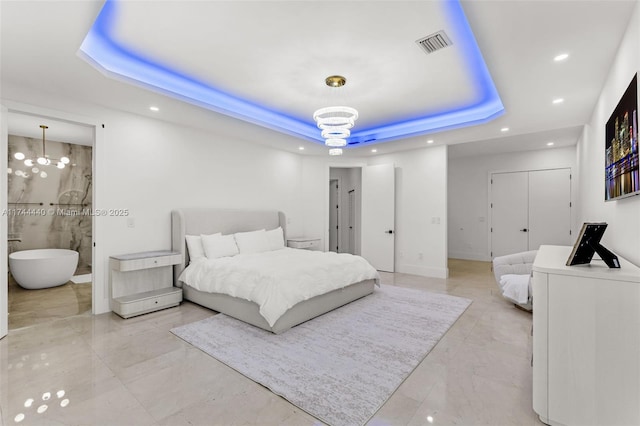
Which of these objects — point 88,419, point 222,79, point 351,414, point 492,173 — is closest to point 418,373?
point 351,414

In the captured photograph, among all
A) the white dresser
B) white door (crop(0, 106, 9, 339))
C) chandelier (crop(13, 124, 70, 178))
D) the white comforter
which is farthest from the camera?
chandelier (crop(13, 124, 70, 178))

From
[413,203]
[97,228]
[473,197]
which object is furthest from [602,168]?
[97,228]

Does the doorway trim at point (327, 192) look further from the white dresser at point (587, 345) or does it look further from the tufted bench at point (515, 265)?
the white dresser at point (587, 345)

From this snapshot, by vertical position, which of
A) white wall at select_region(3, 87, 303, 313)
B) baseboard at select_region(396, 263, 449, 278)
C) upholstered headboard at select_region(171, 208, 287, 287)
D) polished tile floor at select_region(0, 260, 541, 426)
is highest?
white wall at select_region(3, 87, 303, 313)

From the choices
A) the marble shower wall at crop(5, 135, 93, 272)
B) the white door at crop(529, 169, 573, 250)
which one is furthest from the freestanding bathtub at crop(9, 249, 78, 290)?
the white door at crop(529, 169, 573, 250)

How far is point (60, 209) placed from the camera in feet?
19.0

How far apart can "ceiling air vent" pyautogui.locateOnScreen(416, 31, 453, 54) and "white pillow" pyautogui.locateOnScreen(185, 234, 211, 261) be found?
3.58 metres

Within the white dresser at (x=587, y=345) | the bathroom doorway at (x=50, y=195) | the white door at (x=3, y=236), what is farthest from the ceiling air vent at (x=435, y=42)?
A: the bathroom doorway at (x=50, y=195)

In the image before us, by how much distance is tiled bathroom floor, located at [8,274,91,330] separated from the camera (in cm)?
338

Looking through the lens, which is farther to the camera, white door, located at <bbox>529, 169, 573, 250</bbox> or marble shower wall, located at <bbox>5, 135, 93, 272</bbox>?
white door, located at <bbox>529, 169, 573, 250</bbox>

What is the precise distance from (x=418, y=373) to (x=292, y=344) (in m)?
1.11

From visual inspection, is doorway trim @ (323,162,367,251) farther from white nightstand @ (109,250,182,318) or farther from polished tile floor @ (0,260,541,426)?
polished tile floor @ (0,260,541,426)

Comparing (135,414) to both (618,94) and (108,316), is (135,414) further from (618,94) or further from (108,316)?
(618,94)

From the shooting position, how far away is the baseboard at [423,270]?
5.50 metres
